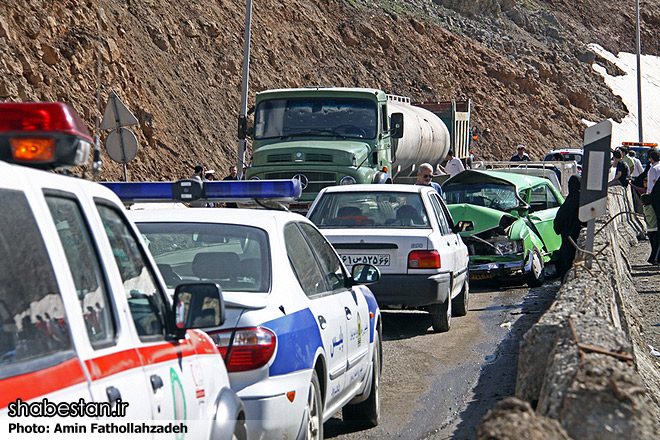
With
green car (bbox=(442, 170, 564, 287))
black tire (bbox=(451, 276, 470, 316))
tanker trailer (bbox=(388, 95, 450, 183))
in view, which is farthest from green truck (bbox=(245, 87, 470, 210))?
black tire (bbox=(451, 276, 470, 316))

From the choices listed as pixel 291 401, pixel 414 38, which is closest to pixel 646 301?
pixel 291 401

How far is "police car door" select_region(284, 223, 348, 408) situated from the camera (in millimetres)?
5789

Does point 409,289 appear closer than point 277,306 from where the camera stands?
No

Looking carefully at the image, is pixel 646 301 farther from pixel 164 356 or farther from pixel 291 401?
pixel 164 356

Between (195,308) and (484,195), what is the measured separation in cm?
1345

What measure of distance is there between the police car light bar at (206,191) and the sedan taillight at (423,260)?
12.5 ft

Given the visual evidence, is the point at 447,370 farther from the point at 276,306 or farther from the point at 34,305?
the point at 34,305

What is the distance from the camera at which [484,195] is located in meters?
16.8

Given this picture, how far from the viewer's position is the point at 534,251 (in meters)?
15.5

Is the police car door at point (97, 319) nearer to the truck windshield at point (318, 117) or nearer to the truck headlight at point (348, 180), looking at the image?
the truck headlight at point (348, 180)

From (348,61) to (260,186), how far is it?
42.9 meters

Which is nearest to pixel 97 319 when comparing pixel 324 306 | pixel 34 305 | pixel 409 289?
pixel 34 305

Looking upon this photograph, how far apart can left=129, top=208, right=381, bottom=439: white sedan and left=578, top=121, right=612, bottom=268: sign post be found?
4.41 m

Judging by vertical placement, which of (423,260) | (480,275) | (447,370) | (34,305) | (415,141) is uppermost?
(415,141)
